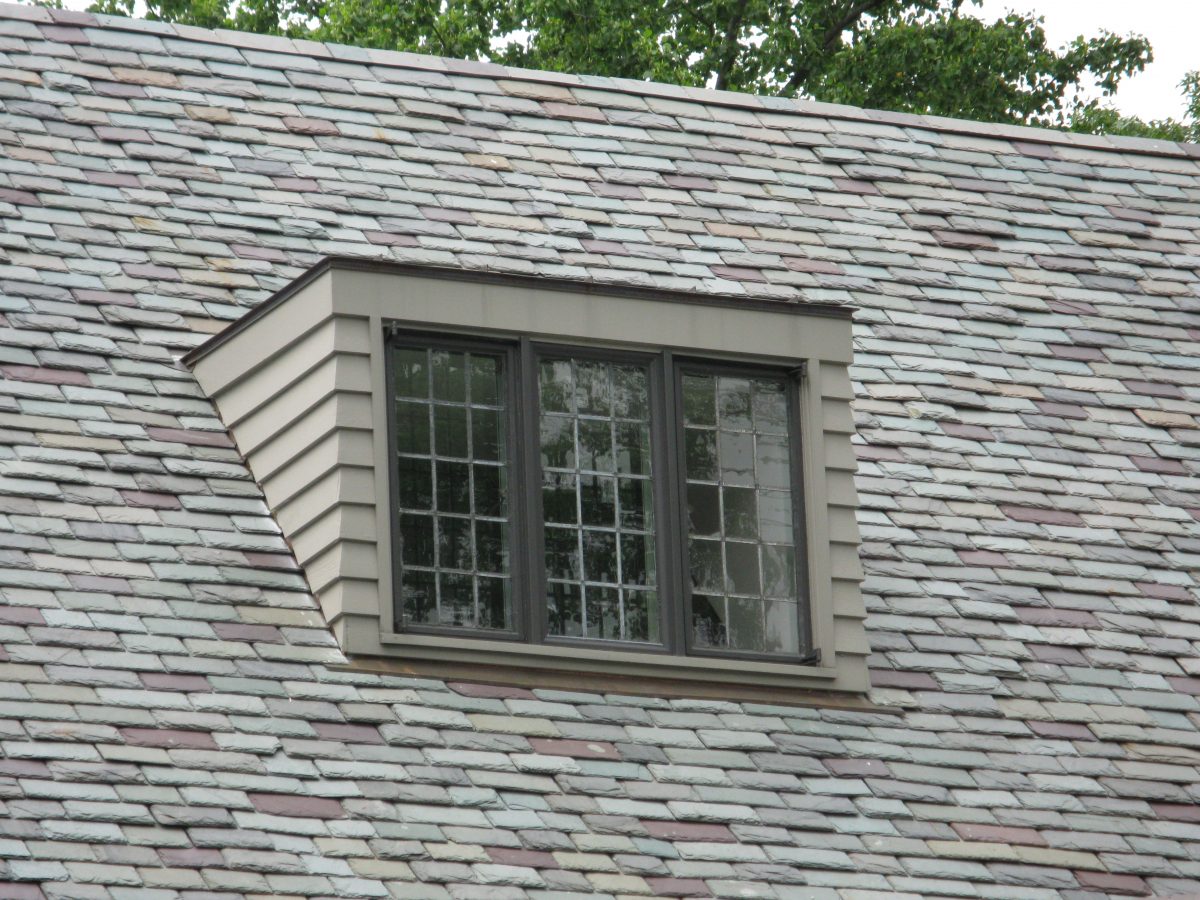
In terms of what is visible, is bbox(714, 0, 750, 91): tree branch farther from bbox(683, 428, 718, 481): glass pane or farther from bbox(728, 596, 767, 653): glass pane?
bbox(728, 596, 767, 653): glass pane

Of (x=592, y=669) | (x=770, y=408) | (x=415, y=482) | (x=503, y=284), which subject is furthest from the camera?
(x=770, y=408)

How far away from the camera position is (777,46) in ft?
78.3

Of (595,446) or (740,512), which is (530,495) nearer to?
(595,446)

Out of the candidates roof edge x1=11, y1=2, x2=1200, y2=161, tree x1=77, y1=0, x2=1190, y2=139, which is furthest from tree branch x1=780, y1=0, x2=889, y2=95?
roof edge x1=11, y1=2, x2=1200, y2=161

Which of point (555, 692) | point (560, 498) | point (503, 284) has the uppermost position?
point (503, 284)

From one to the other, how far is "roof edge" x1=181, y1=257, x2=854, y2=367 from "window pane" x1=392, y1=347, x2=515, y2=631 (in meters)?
0.30

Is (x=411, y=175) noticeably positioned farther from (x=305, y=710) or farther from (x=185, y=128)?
(x=305, y=710)

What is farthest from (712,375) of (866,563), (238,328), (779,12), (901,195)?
(779,12)

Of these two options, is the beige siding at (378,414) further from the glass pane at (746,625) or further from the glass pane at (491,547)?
the glass pane at (491,547)

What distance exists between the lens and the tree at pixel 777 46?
23078 millimetres

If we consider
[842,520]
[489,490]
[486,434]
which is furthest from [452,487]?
[842,520]

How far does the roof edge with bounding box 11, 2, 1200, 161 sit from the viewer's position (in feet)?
35.9

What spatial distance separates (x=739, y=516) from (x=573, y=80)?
331cm

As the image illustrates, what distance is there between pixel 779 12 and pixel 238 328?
52.6 ft
